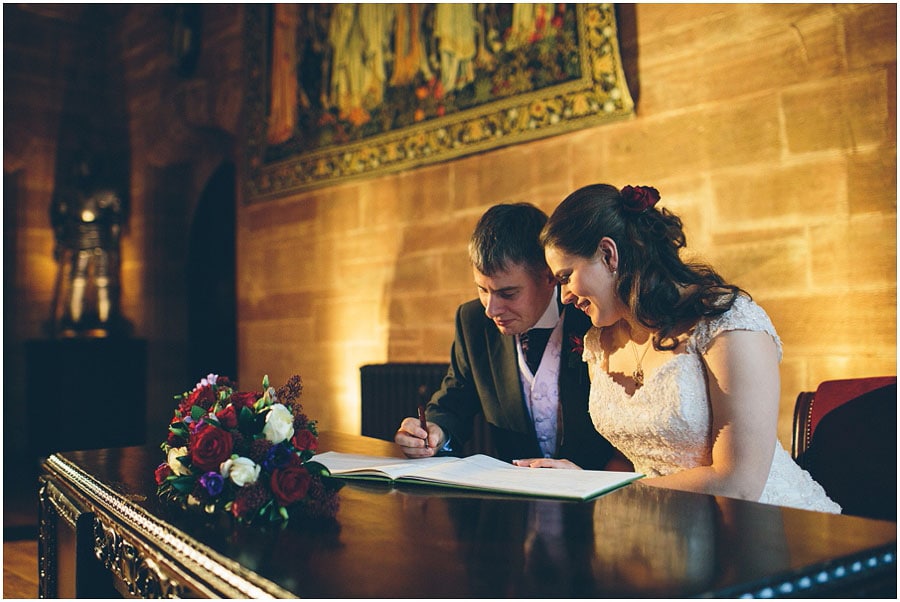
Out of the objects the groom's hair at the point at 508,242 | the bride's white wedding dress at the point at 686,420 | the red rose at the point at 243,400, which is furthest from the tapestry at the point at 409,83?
the red rose at the point at 243,400

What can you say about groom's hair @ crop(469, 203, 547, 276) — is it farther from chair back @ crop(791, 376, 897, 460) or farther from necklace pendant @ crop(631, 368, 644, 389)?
Answer: chair back @ crop(791, 376, 897, 460)

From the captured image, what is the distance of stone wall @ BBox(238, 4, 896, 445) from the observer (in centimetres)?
276

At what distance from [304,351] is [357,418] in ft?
2.19

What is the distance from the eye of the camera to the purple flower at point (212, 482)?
56.2 inches

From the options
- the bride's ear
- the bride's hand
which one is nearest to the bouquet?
the bride's hand

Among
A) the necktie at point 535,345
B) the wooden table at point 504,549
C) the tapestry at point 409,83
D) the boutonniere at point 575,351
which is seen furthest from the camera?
the tapestry at point 409,83

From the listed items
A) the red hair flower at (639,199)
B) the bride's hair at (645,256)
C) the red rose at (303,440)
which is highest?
the red hair flower at (639,199)

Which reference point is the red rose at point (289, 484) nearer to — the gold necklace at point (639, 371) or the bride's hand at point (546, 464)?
the bride's hand at point (546, 464)

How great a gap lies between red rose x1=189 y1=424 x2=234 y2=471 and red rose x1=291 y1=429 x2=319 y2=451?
128mm

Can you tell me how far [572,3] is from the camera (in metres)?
3.55

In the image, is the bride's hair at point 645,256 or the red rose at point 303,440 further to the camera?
the bride's hair at point 645,256

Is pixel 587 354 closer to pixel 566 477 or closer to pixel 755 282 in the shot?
pixel 566 477

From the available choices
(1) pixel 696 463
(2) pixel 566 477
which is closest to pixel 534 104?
(1) pixel 696 463

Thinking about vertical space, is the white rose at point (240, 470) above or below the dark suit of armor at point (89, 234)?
below
